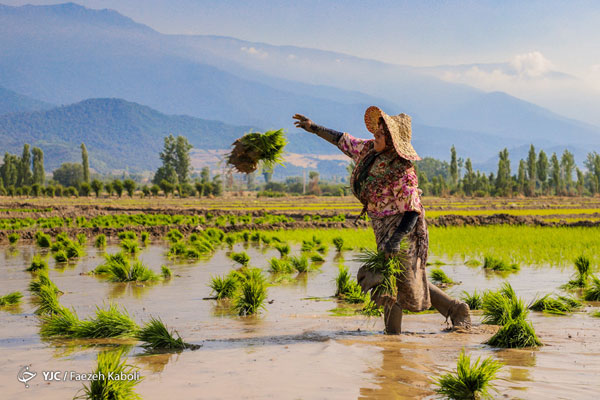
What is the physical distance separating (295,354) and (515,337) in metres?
1.77

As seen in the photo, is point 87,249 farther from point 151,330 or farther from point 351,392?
point 351,392

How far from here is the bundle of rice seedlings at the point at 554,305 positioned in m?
6.73

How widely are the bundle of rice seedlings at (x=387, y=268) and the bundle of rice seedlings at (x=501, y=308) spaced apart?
3.79 ft

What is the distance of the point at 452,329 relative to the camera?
19.3 feet

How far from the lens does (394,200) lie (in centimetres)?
526

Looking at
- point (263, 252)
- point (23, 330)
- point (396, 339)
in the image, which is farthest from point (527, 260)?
point (23, 330)

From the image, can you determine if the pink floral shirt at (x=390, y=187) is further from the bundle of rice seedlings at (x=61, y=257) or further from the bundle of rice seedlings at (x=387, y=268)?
the bundle of rice seedlings at (x=61, y=257)

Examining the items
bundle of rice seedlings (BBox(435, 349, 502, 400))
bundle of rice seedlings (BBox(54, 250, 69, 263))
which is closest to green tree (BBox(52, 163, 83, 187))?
bundle of rice seedlings (BBox(54, 250, 69, 263))

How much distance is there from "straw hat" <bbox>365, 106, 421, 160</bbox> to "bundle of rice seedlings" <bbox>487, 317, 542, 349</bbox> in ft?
5.14

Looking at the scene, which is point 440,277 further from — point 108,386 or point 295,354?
point 108,386

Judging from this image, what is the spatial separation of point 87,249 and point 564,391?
13.9 meters

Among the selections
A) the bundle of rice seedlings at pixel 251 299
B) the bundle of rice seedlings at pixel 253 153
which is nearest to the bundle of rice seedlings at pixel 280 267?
the bundle of rice seedlings at pixel 251 299

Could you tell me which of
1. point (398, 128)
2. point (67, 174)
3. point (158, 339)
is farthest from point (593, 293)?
point (67, 174)

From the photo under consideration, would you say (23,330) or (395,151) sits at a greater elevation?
(395,151)
